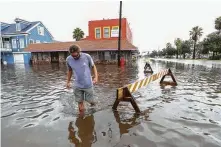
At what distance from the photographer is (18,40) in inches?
1560

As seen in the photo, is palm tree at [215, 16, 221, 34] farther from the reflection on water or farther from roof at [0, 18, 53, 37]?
the reflection on water

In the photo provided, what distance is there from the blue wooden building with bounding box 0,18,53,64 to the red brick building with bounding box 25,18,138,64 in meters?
5.37

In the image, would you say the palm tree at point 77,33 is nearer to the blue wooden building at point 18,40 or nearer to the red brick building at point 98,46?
the blue wooden building at point 18,40

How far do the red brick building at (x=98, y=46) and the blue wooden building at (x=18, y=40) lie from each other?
5374 mm

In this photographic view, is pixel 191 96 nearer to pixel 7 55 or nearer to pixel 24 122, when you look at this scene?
pixel 24 122

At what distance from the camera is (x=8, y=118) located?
17.3ft

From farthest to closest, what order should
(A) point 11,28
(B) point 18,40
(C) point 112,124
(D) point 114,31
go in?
(A) point 11,28 → (B) point 18,40 → (D) point 114,31 → (C) point 112,124

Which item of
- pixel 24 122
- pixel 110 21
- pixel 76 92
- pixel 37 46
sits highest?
pixel 110 21

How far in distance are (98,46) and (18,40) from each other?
20589mm

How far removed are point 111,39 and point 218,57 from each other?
3502 cm

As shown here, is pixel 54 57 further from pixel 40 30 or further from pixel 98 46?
pixel 40 30

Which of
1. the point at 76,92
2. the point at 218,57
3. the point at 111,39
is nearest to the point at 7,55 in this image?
the point at 111,39

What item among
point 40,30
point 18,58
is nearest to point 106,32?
point 40,30

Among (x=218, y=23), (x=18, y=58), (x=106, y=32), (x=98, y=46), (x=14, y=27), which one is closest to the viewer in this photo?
(x=98, y=46)
